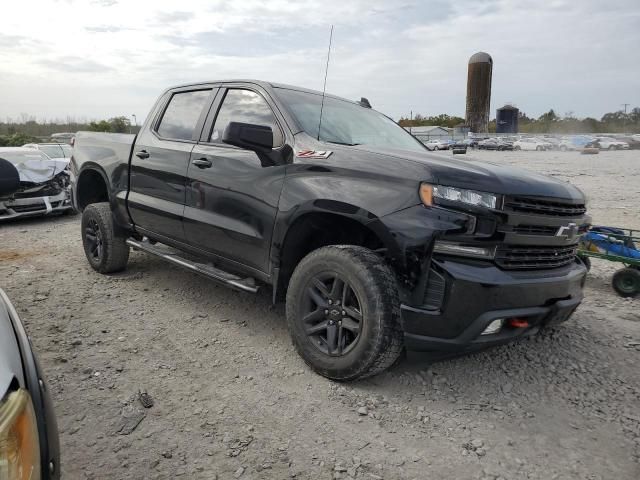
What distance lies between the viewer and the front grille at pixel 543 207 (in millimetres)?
2725

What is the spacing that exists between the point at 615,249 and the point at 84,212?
5.45m

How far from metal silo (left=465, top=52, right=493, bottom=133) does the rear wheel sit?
8160cm

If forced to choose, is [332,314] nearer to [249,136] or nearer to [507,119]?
[249,136]

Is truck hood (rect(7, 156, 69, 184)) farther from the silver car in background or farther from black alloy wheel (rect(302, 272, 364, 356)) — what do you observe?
black alloy wheel (rect(302, 272, 364, 356))

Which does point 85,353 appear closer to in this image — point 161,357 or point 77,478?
point 161,357

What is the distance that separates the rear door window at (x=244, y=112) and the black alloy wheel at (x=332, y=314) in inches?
41.2

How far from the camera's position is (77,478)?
7.38 ft

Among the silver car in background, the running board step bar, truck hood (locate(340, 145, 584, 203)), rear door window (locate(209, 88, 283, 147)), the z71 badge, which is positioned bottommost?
the running board step bar

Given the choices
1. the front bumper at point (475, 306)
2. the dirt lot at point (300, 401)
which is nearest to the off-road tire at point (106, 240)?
the dirt lot at point (300, 401)

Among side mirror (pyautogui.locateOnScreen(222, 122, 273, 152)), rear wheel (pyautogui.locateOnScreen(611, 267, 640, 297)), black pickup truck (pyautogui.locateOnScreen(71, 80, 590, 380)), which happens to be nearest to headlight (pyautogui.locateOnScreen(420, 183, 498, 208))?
black pickup truck (pyautogui.locateOnScreen(71, 80, 590, 380))

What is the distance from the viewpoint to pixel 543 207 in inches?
112

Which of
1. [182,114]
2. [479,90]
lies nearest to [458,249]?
[182,114]

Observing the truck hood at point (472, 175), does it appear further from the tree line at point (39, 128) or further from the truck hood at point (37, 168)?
the tree line at point (39, 128)

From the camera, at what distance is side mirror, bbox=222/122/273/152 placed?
A: 3.15 meters
